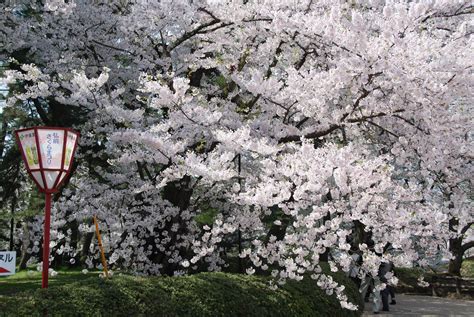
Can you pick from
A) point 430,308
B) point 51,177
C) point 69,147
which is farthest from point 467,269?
point 51,177

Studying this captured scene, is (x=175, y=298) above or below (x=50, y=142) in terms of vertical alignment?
below

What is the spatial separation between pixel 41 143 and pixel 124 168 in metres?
4.45

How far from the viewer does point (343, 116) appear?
8.41m

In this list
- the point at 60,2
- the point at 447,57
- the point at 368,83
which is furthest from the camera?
the point at 60,2

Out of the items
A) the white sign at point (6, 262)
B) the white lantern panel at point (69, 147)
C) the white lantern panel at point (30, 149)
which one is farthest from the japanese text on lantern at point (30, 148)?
the white sign at point (6, 262)

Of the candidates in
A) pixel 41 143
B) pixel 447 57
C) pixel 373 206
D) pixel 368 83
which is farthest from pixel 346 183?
pixel 41 143

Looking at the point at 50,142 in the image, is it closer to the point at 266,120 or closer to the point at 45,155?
the point at 45,155

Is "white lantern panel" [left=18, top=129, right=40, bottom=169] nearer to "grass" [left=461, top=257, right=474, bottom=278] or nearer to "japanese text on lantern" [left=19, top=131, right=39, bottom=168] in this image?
"japanese text on lantern" [left=19, top=131, right=39, bottom=168]

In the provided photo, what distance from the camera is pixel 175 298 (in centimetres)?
643

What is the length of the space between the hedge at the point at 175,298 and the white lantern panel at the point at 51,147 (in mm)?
1385

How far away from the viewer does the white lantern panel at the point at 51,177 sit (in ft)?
19.6

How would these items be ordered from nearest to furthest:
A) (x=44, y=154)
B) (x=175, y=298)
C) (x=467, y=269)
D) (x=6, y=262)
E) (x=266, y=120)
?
1. (x=6, y=262)
2. (x=44, y=154)
3. (x=175, y=298)
4. (x=266, y=120)
5. (x=467, y=269)

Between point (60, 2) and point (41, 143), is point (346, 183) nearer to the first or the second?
point (41, 143)

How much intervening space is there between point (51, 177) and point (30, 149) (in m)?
0.39
